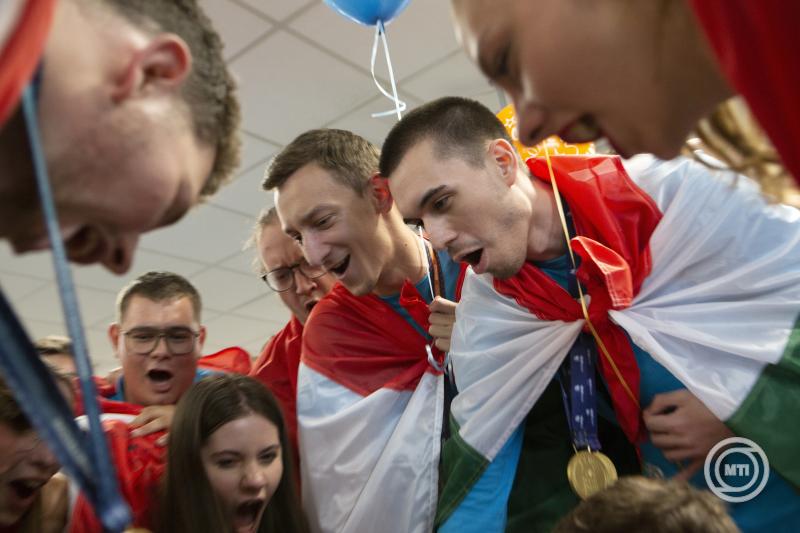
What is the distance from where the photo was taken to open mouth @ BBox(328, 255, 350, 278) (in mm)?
1859

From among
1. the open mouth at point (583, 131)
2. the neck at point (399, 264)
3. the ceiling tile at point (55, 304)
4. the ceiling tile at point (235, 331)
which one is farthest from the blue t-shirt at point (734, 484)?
the ceiling tile at point (235, 331)

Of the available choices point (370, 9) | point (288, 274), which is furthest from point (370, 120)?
point (370, 9)

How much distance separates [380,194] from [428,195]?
0.40 m

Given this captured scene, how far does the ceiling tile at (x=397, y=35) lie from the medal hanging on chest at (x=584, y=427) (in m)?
1.51

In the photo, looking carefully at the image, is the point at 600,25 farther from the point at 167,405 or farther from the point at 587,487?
the point at 167,405

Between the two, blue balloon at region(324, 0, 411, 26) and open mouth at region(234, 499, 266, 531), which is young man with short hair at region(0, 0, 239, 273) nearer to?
open mouth at region(234, 499, 266, 531)

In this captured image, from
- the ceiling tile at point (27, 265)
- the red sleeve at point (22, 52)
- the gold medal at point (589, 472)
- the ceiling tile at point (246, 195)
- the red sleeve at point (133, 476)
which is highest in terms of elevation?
the red sleeve at point (22, 52)

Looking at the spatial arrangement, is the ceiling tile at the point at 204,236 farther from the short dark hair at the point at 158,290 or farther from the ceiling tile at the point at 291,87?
the short dark hair at the point at 158,290

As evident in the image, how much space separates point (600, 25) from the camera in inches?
26.2

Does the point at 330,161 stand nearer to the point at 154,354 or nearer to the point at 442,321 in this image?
the point at 442,321

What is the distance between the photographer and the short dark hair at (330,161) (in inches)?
75.2

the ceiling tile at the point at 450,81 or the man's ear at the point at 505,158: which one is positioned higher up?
the man's ear at the point at 505,158

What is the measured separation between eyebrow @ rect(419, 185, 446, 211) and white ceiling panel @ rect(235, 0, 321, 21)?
47.1 inches

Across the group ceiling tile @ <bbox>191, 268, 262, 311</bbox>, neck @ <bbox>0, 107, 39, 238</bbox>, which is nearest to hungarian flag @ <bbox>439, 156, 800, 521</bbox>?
neck @ <bbox>0, 107, 39, 238</bbox>
